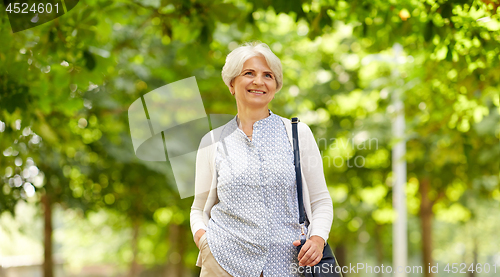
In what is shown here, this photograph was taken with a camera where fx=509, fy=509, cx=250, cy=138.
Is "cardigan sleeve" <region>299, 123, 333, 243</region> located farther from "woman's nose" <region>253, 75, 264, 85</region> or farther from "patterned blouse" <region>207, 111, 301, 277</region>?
"woman's nose" <region>253, 75, 264, 85</region>

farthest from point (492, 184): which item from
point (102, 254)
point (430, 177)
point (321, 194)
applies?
point (102, 254)

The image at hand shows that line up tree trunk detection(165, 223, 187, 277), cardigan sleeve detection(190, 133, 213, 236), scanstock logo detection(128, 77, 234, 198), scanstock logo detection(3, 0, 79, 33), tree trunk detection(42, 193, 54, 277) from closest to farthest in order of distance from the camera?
cardigan sleeve detection(190, 133, 213, 236)
scanstock logo detection(3, 0, 79, 33)
scanstock logo detection(128, 77, 234, 198)
tree trunk detection(42, 193, 54, 277)
tree trunk detection(165, 223, 187, 277)

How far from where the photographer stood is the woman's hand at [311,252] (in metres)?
2.27

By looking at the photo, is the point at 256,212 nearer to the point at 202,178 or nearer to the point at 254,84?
the point at 202,178

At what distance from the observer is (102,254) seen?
21938 mm

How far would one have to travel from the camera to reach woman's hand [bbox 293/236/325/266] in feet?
7.43

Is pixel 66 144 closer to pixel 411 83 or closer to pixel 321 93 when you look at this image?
pixel 411 83

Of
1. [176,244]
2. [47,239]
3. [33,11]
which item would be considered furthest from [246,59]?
[176,244]

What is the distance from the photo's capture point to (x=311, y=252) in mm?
2264

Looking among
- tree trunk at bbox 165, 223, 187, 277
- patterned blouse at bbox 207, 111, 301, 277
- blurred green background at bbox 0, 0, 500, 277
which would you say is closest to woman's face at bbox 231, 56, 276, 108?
patterned blouse at bbox 207, 111, 301, 277

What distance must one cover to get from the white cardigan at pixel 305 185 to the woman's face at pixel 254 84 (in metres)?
0.18

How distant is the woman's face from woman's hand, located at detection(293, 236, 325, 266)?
0.69 m

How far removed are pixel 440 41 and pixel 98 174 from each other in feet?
21.5

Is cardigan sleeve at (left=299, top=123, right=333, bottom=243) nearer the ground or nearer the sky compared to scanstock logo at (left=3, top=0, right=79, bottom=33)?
nearer the ground
